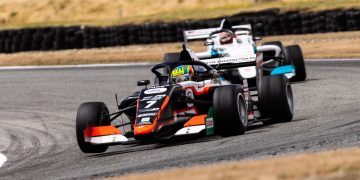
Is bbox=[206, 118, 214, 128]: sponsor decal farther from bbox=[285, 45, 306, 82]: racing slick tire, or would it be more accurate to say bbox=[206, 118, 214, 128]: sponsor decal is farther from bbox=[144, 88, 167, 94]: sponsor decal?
bbox=[285, 45, 306, 82]: racing slick tire

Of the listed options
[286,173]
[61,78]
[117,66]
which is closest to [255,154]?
[286,173]

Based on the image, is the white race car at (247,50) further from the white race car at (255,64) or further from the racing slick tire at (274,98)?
the racing slick tire at (274,98)

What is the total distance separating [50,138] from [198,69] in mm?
2782

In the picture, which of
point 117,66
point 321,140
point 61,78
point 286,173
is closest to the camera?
point 286,173

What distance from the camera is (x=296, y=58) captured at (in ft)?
63.3

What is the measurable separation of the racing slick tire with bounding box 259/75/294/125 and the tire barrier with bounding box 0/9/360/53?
16768 millimetres

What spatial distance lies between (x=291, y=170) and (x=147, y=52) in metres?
23.2

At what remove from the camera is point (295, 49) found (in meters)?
19.2

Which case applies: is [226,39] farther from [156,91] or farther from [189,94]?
[156,91]

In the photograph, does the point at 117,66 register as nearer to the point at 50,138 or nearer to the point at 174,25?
the point at 174,25

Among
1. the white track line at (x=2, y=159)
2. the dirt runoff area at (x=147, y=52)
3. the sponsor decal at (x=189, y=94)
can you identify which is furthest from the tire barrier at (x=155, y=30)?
the white track line at (x=2, y=159)

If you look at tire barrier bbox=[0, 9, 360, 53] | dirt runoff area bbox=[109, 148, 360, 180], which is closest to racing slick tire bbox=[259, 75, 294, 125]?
dirt runoff area bbox=[109, 148, 360, 180]

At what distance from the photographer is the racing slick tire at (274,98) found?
12.6m

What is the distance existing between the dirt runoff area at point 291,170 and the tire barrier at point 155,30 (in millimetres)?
21582
